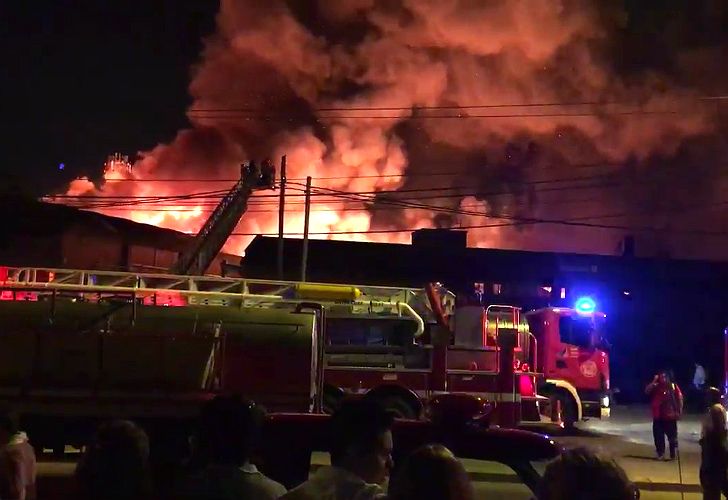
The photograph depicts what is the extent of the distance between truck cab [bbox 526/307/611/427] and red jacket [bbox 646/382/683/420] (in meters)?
2.44

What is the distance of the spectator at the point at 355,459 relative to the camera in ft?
9.69

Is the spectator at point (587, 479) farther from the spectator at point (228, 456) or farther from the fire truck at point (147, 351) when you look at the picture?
the fire truck at point (147, 351)

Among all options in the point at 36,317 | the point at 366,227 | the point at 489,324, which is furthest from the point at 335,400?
the point at 366,227

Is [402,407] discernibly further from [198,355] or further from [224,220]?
[224,220]

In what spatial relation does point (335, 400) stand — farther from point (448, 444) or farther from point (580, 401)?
point (448, 444)

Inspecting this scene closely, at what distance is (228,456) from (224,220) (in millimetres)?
22734

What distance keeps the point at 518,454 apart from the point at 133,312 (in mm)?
6175

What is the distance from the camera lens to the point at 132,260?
34.8 metres

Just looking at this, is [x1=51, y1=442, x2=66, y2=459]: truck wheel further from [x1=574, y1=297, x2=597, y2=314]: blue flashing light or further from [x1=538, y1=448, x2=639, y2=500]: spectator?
→ [x1=574, y1=297, x2=597, y2=314]: blue flashing light

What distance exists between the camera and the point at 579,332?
1766 centimetres

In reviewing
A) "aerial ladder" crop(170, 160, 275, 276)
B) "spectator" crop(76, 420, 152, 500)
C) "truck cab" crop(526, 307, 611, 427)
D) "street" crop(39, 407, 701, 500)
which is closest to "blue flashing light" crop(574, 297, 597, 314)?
"truck cab" crop(526, 307, 611, 427)

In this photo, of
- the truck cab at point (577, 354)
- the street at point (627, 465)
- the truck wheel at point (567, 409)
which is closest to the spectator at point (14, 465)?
the street at point (627, 465)

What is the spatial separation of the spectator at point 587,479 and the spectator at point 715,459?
7820mm

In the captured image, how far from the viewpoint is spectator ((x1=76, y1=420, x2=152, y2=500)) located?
9.40ft
